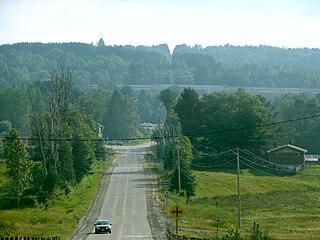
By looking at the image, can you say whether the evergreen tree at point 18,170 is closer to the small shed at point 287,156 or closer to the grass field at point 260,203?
the grass field at point 260,203

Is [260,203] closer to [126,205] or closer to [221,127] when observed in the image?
[126,205]

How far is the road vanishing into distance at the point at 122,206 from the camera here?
5131 centimetres

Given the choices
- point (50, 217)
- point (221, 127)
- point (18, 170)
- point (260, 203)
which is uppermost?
point (18, 170)

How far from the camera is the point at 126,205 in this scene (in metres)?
70.8

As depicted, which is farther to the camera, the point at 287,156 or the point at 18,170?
the point at 287,156

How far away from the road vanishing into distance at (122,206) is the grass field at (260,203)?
3.34 m

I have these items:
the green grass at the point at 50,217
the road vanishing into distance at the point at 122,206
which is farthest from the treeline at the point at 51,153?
the road vanishing into distance at the point at 122,206

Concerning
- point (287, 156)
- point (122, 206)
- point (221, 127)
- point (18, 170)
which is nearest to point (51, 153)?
point (18, 170)

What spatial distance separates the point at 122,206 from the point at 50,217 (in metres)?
10.1

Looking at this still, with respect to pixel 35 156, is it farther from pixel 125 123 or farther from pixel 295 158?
pixel 125 123

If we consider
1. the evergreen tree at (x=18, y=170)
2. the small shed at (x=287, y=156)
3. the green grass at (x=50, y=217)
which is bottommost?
the small shed at (x=287, y=156)

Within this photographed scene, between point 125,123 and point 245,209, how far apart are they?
126m

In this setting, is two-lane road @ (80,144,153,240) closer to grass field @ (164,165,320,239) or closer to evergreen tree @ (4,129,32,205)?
grass field @ (164,165,320,239)

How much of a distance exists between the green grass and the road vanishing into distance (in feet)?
3.01
